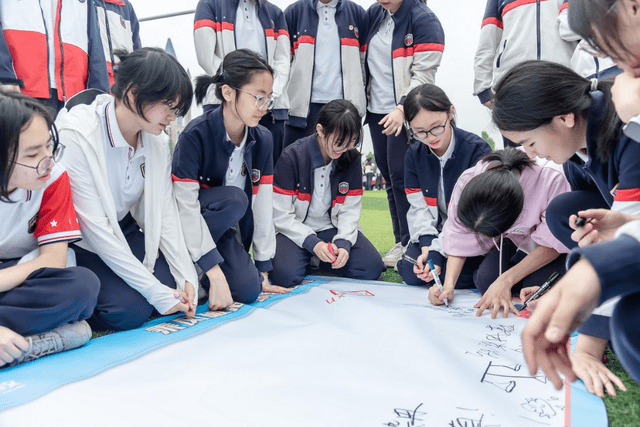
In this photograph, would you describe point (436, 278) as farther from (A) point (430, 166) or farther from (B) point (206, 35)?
(B) point (206, 35)

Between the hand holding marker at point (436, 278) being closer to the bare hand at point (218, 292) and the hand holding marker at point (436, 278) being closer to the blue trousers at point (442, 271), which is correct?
the blue trousers at point (442, 271)

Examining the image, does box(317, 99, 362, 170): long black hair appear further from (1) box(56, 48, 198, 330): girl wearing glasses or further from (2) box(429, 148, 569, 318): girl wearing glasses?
(1) box(56, 48, 198, 330): girl wearing glasses

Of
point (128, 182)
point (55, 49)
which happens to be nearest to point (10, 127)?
point (128, 182)

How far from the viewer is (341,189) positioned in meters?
2.32

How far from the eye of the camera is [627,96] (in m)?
0.87

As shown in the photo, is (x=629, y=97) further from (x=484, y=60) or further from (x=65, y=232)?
(x=484, y=60)

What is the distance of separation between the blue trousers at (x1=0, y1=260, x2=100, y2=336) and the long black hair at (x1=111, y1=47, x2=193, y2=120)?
0.54 m

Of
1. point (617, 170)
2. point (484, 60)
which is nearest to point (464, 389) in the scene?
point (617, 170)

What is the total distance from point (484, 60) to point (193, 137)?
140 centimetres

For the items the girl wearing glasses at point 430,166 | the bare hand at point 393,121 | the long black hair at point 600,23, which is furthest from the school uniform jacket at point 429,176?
the long black hair at point 600,23

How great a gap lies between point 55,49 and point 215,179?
893mm

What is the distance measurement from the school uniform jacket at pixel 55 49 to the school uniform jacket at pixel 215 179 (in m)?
0.68

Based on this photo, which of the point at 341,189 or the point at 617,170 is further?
the point at 341,189

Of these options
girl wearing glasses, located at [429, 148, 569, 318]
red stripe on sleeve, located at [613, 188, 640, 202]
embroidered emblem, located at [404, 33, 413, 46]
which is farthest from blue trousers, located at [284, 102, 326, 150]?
red stripe on sleeve, located at [613, 188, 640, 202]
